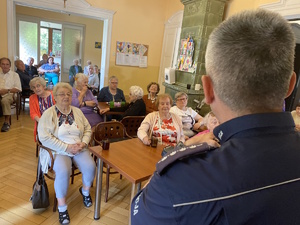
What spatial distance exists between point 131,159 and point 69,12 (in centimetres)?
427

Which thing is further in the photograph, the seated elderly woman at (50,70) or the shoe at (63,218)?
the seated elderly woman at (50,70)

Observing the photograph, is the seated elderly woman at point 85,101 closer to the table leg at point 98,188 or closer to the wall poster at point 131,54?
the table leg at point 98,188

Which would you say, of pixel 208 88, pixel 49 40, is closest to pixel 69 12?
pixel 49 40

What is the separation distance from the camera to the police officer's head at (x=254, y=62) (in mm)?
524

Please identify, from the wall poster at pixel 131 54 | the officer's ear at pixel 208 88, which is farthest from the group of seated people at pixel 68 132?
the wall poster at pixel 131 54

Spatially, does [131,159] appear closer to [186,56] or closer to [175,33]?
[186,56]

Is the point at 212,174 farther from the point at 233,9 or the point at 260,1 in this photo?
the point at 233,9

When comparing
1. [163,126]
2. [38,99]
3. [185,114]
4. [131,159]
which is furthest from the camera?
[185,114]

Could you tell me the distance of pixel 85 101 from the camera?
3.30m

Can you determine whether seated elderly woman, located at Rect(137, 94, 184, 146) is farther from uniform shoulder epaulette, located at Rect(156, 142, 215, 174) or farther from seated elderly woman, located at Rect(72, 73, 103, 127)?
uniform shoulder epaulette, located at Rect(156, 142, 215, 174)

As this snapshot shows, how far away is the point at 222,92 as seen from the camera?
1.87 feet

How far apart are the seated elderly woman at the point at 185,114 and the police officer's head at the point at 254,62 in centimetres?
250

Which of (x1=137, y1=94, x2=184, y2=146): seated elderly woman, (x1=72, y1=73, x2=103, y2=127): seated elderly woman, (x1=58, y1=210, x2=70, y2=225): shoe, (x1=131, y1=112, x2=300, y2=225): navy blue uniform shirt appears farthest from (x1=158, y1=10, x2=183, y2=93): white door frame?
(x1=131, y1=112, x2=300, y2=225): navy blue uniform shirt

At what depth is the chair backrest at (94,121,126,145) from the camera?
7.66 feet
